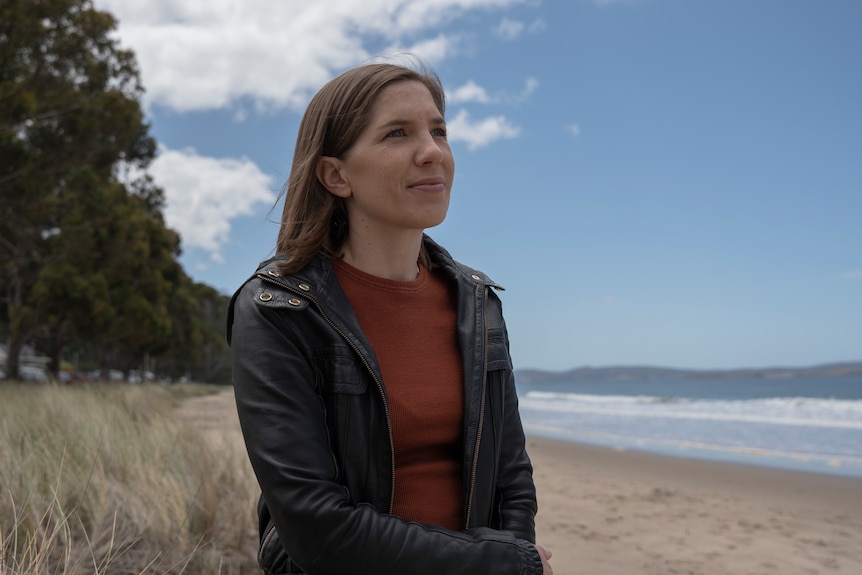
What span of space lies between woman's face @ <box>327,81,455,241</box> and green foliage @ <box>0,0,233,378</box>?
1297 centimetres

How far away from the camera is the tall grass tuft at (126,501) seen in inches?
122

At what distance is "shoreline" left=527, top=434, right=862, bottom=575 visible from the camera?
5785 millimetres

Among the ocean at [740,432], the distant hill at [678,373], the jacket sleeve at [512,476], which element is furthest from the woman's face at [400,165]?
the distant hill at [678,373]

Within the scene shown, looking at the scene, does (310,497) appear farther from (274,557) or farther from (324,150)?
(324,150)

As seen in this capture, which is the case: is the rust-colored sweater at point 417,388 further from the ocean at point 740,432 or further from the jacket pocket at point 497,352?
the ocean at point 740,432

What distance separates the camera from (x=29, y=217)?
18.2 m

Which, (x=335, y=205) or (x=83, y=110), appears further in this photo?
(x=83, y=110)

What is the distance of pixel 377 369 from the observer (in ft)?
5.75

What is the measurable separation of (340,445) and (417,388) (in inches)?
10.0

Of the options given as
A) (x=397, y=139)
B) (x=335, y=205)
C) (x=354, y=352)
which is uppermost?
(x=397, y=139)

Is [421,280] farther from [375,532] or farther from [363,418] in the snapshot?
[375,532]

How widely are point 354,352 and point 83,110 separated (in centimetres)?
1678

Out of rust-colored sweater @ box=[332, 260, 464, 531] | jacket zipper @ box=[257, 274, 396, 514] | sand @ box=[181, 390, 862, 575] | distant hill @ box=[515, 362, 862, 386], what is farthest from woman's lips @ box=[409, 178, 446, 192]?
distant hill @ box=[515, 362, 862, 386]

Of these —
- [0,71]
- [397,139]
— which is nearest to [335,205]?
[397,139]
